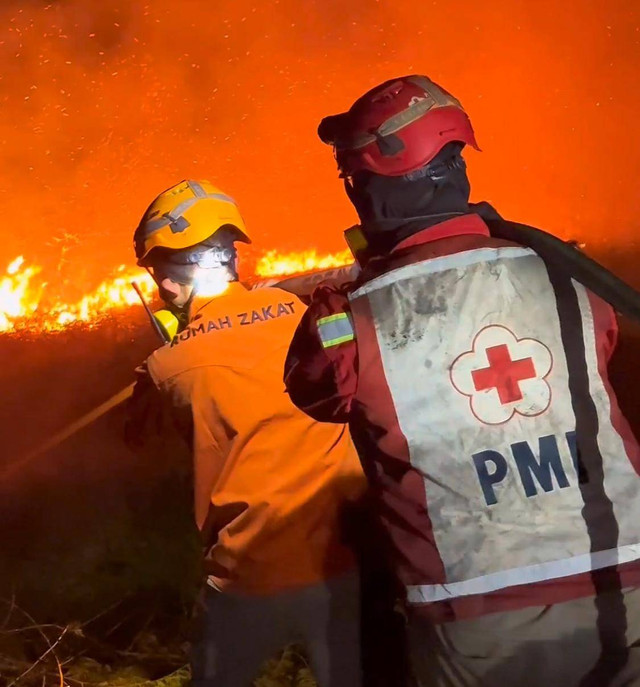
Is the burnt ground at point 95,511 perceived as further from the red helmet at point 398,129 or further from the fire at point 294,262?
the red helmet at point 398,129

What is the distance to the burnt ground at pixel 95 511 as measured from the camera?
466cm

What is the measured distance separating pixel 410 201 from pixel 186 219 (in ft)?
4.68

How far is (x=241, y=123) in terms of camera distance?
630cm

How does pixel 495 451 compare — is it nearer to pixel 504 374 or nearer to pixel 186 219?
pixel 504 374

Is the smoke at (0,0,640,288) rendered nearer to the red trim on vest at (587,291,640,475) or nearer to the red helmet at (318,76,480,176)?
the red helmet at (318,76,480,176)

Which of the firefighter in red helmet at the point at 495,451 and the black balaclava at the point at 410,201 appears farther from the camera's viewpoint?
the black balaclava at the point at 410,201

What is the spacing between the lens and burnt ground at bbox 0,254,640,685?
4656mm

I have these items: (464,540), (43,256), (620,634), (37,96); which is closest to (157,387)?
(464,540)

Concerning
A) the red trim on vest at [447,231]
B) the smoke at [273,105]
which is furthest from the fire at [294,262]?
the red trim on vest at [447,231]

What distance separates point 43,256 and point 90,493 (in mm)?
1838

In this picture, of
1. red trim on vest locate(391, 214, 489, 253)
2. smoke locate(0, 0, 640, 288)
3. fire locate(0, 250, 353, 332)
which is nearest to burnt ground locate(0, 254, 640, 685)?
fire locate(0, 250, 353, 332)

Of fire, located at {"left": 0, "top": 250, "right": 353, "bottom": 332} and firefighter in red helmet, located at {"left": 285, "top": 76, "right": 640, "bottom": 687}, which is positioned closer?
firefighter in red helmet, located at {"left": 285, "top": 76, "right": 640, "bottom": 687}

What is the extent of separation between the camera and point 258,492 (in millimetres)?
2814

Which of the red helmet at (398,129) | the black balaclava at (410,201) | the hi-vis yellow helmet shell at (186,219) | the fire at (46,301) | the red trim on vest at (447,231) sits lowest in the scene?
the red trim on vest at (447,231)
